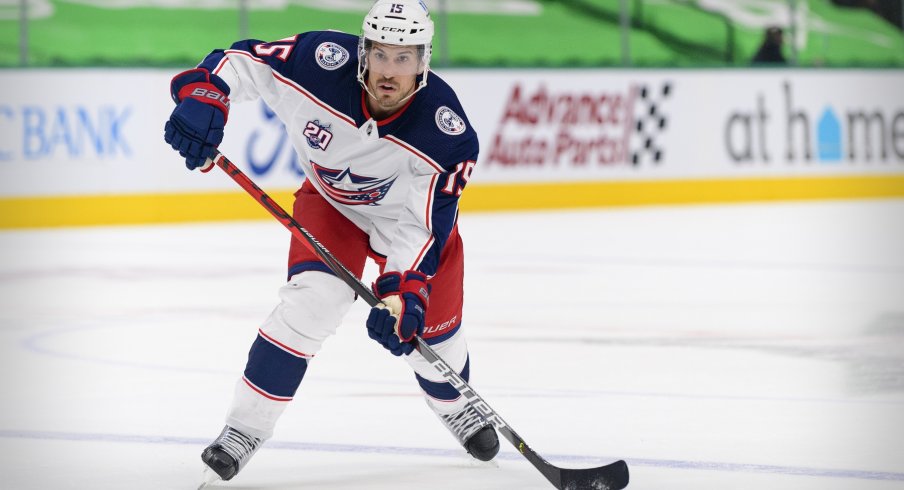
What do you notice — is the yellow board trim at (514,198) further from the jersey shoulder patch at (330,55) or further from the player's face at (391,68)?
the player's face at (391,68)

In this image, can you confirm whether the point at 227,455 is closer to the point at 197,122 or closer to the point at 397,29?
the point at 197,122

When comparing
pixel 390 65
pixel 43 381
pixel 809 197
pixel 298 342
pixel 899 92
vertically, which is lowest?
pixel 809 197

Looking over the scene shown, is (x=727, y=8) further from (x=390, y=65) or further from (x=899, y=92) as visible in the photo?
(x=390, y=65)

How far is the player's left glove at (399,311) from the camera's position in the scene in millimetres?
2826

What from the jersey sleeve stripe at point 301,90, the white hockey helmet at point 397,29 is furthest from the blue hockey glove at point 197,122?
the white hockey helmet at point 397,29

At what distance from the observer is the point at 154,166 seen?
912 cm

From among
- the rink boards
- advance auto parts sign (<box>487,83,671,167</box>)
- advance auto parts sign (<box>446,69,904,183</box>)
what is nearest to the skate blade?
the rink boards

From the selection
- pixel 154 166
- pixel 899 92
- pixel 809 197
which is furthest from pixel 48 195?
pixel 899 92

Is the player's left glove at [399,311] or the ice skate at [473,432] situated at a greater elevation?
the player's left glove at [399,311]

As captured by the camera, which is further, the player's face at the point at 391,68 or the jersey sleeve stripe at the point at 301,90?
the jersey sleeve stripe at the point at 301,90

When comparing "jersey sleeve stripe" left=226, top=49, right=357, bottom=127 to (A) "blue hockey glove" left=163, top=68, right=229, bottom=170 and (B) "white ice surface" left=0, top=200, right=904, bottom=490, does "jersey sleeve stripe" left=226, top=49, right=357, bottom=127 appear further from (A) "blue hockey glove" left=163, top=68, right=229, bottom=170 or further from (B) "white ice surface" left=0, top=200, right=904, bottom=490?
(B) "white ice surface" left=0, top=200, right=904, bottom=490

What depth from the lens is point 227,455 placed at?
286cm

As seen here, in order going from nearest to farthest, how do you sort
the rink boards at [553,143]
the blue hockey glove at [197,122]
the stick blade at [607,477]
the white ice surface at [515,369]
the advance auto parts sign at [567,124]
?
the stick blade at [607,477], the blue hockey glove at [197,122], the white ice surface at [515,369], the rink boards at [553,143], the advance auto parts sign at [567,124]

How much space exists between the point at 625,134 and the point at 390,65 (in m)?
7.92
